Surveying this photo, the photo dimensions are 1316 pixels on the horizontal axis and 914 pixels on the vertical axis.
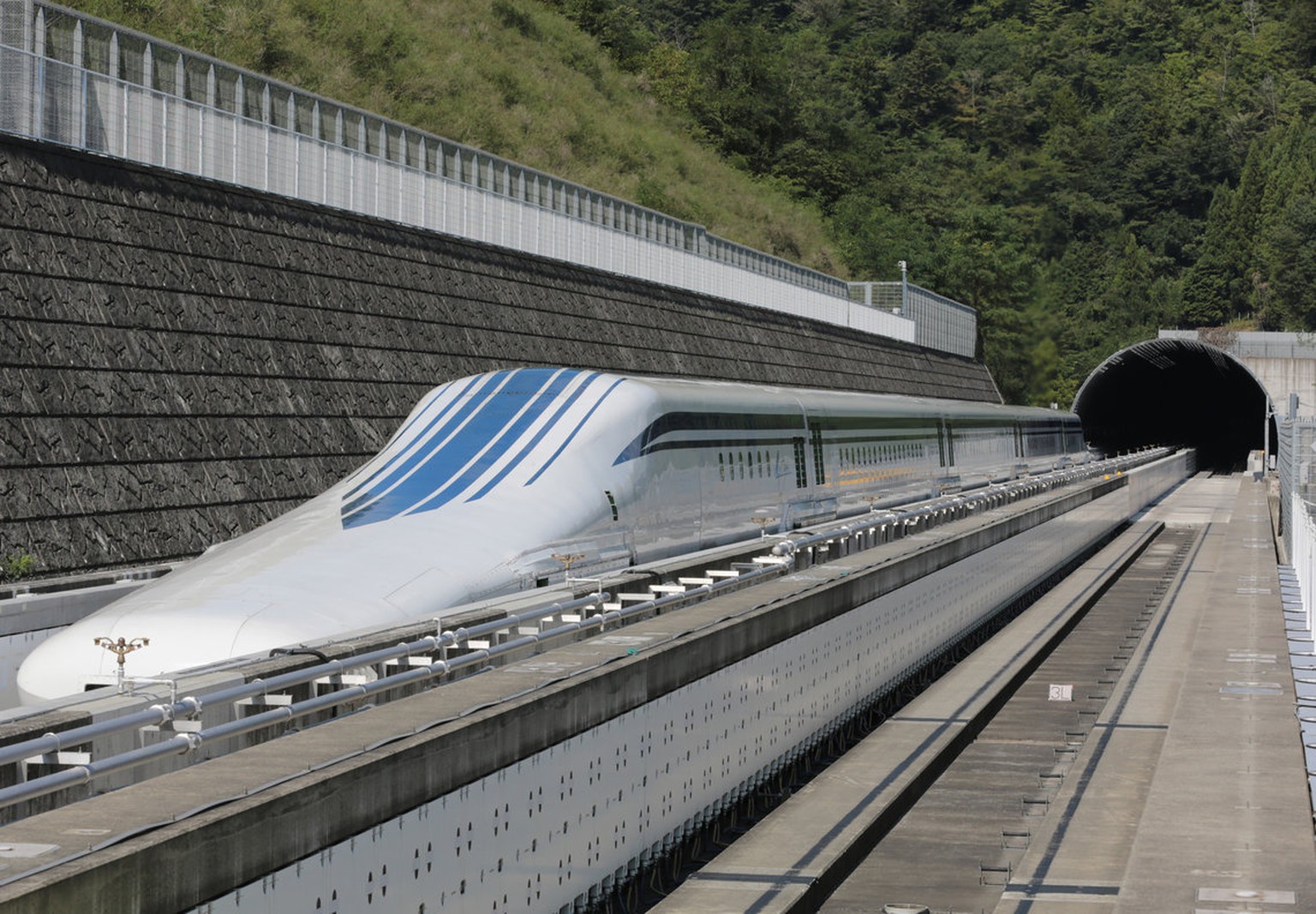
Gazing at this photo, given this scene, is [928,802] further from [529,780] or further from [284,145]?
[284,145]

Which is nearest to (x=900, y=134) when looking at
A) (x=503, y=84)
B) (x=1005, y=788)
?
(x=503, y=84)

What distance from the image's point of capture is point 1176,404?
136375mm

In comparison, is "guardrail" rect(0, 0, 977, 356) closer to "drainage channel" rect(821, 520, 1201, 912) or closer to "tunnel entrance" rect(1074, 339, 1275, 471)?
"drainage channel" rect(821, 520, 1201, 912)

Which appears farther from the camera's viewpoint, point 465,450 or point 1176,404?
point 1176,404

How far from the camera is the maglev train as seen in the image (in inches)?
535

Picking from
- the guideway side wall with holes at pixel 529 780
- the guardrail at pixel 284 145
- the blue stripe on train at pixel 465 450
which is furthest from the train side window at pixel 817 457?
the guideway side wall with holes at pixel 529 780

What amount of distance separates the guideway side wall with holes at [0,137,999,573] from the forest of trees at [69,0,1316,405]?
21853 millimetres

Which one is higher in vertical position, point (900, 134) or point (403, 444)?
point (900, 134)

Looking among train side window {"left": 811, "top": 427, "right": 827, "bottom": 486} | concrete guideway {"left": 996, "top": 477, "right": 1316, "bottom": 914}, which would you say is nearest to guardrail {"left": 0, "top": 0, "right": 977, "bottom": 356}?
train side window {"left": 811, "top": 427, "right": 827, "bottom": 486}

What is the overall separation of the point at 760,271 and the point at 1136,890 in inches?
2168

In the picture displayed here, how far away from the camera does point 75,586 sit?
1936 cm

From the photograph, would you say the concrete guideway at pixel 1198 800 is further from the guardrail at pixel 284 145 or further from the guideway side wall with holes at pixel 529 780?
the guardrail at pixel 284 145

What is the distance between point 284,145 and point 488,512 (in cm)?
1681

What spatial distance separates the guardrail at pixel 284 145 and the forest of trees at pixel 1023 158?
6684cm
